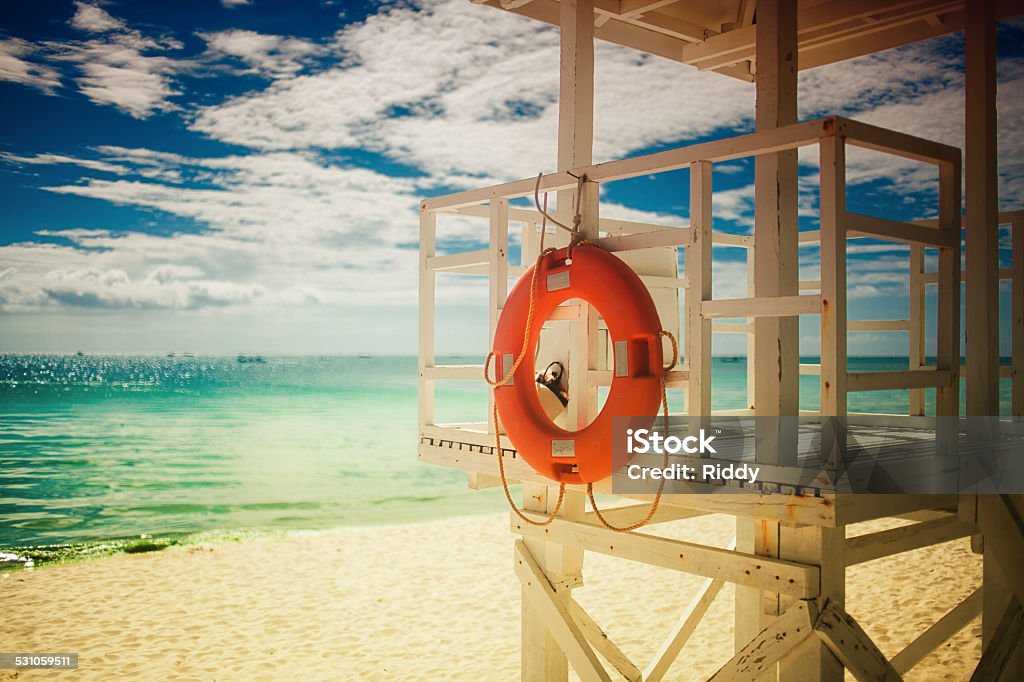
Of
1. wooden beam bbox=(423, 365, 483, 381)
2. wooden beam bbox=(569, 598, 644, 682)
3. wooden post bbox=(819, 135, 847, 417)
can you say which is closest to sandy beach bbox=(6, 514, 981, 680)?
wooden beam bbox=(569, 598, 644, 682)

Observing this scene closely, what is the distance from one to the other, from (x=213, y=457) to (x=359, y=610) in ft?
55.3

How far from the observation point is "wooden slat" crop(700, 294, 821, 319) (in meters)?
2.25

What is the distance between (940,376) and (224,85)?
35140 mm

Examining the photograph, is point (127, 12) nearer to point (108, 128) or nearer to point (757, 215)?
point (108, 128)

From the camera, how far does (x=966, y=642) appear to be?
242 inches

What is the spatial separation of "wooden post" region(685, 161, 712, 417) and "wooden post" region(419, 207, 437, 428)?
1.43 metres

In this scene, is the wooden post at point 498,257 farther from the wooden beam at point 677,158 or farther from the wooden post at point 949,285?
the wooden post at point 949,285

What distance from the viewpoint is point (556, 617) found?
3.42 meters

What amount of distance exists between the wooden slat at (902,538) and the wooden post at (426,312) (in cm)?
183

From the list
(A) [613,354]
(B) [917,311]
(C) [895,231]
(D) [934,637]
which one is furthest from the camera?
(B) [917,311]

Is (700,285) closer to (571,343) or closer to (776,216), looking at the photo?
(776,216)

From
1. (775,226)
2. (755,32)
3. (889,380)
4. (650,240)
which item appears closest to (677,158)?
(650,240)

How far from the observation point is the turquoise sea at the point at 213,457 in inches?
606

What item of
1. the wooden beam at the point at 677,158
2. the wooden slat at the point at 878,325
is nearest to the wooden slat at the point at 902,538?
the wooden beam at the point at 677,158
